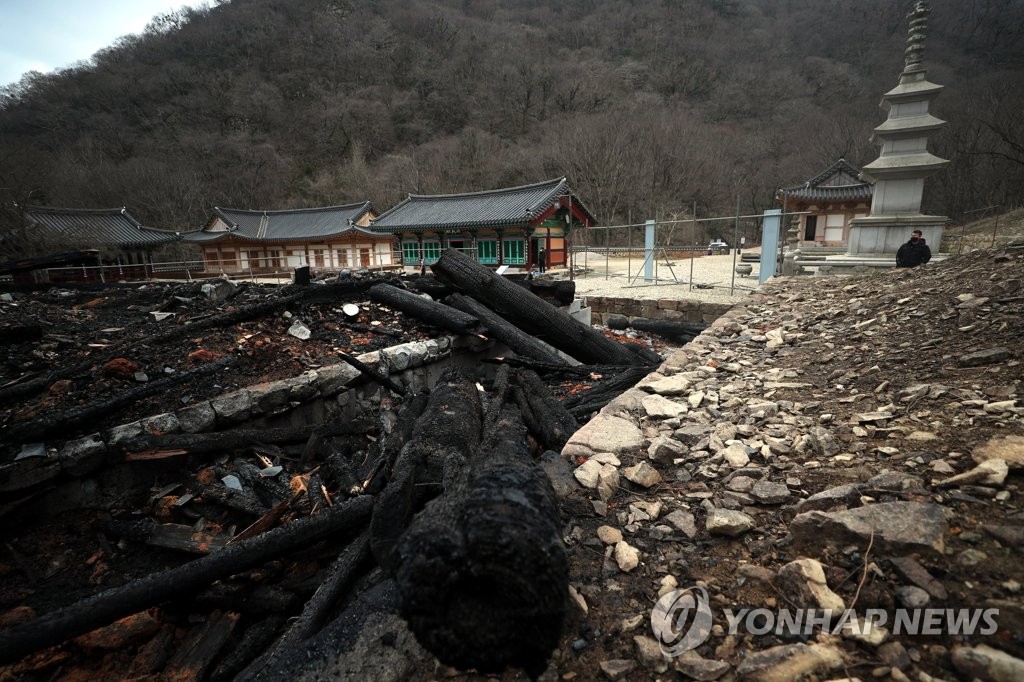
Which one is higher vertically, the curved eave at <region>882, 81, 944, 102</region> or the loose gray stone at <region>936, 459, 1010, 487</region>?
the curved eave at <region>882, 81, 944, 102</region>

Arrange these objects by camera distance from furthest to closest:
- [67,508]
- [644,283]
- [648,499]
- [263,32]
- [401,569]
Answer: [263,32] < [644,283] < [67,508] < [648,499] < [401,569]

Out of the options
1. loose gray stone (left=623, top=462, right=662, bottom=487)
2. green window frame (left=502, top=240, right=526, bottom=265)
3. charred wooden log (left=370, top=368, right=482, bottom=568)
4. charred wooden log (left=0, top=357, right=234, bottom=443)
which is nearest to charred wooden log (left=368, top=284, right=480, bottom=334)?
charred wooden log (left=370, top=368, right=482, bottom=568)

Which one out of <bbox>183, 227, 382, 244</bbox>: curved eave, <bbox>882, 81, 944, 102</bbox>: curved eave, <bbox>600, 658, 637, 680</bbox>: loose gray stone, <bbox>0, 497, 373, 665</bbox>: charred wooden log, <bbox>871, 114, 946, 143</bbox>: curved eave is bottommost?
<bbox>0, 497, 373, 665</bbox>: charred wooden log

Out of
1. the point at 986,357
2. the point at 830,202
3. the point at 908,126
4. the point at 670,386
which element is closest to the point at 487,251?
the point at 908,126

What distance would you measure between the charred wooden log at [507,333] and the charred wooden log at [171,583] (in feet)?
10.3

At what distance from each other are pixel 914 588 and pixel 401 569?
1.53 m

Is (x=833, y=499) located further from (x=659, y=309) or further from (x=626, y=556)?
(x=659, y=309)

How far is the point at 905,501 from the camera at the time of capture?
5.01 feet

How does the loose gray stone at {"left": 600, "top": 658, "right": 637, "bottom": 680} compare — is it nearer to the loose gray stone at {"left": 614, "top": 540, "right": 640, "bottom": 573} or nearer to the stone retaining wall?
the loose gray stone at {"left": 614, "top": 540, "right": 640, "bottom": 573}

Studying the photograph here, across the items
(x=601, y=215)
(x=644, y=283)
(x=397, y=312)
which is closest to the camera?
(x=397, y=312)

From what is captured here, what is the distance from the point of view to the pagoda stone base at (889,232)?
1186cm

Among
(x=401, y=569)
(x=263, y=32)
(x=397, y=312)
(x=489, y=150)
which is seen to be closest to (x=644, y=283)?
(x=397, y=312)

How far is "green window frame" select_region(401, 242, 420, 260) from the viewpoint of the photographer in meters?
26.1

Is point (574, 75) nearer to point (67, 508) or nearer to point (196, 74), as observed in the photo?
point (196, 74)
